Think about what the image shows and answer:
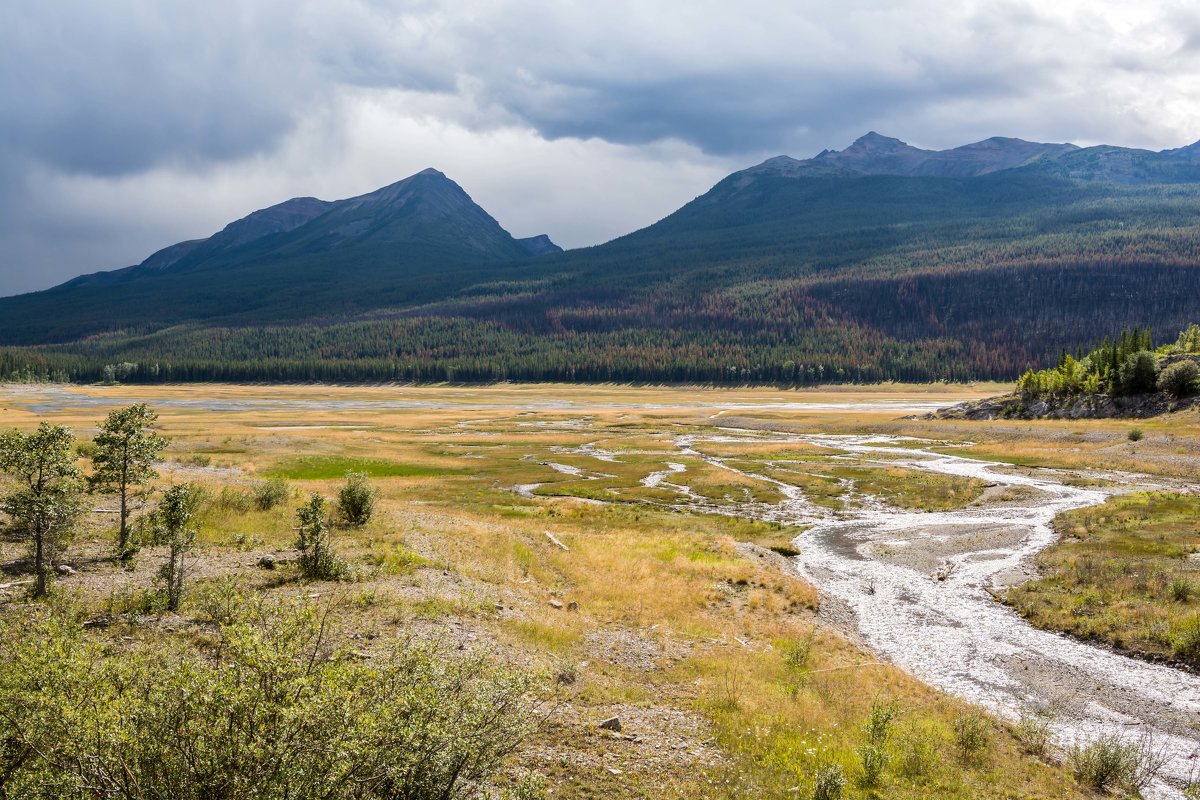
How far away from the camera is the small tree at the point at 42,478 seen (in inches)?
636

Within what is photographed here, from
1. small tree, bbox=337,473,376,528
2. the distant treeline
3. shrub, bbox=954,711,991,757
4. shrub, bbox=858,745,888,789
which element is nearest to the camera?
shrub, bbox=858,745,888,789

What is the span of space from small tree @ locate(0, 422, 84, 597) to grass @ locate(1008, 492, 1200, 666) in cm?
3364

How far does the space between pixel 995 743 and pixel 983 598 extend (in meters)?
15.7

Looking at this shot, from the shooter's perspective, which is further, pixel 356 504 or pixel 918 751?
pixel 356 504

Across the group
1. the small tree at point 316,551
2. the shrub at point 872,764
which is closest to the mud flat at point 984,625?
the shrub at point 872,764

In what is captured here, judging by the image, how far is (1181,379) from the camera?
8206 cm

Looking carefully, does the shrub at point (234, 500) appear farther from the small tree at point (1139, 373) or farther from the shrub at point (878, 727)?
the small tree at point (1139, 373)

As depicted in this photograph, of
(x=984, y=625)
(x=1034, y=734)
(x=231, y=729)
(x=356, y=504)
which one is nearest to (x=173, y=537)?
(x=356, y=504)

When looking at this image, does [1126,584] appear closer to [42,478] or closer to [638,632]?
[638,632]

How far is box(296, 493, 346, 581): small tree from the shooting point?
21.8 metres

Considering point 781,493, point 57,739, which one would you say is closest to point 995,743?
point 57,739

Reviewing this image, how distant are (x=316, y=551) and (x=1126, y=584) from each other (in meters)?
33.3

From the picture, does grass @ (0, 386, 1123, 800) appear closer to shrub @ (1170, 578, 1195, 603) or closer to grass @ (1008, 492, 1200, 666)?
grass @ (1008, 492, 1200, 666)

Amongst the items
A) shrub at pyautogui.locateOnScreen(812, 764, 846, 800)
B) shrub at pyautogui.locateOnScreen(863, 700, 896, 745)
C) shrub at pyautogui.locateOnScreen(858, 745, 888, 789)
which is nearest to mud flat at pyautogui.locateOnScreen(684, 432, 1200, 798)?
shrub at pyautogui.locateOnScreen(863, 700, 896, 745)
